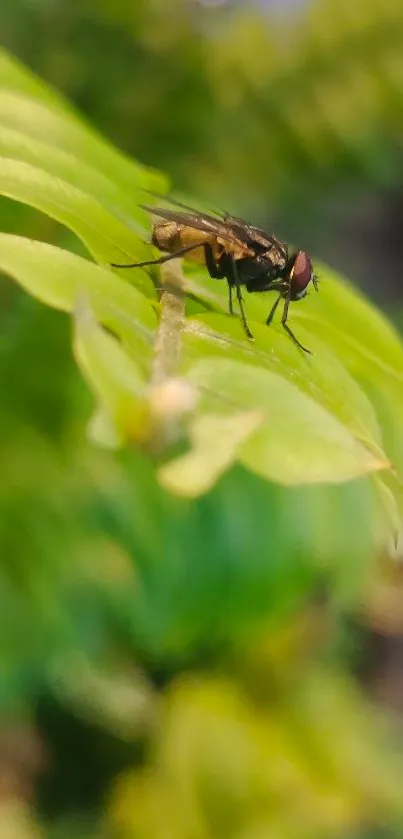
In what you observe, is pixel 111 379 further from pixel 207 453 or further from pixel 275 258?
pixel 275 258

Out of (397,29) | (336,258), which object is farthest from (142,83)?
(336,258)

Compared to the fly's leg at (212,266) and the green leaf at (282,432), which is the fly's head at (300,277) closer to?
the fly's leg at (212,266)

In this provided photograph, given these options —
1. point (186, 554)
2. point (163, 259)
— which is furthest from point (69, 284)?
point (186, 554)

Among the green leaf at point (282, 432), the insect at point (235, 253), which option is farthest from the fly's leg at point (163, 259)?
the green leaf at point (282, 432)

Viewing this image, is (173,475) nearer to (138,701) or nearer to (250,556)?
(250,556)

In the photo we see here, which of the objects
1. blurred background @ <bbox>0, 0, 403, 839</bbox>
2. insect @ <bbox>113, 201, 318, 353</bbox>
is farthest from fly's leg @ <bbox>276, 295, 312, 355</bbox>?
blurred background @ <bbox>0, 0, 403, 839</bbox>

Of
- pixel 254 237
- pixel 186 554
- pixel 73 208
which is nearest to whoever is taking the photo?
pixel 73 208

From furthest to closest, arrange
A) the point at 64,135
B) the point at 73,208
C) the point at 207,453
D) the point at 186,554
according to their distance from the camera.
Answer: the point at 186,554 < the point at 64,135 < the point at 73,208 < the point at 207,453

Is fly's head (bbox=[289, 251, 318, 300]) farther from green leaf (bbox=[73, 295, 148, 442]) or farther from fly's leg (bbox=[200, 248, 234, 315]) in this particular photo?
green leaf (bbox=[73, 295, 148, 442])
